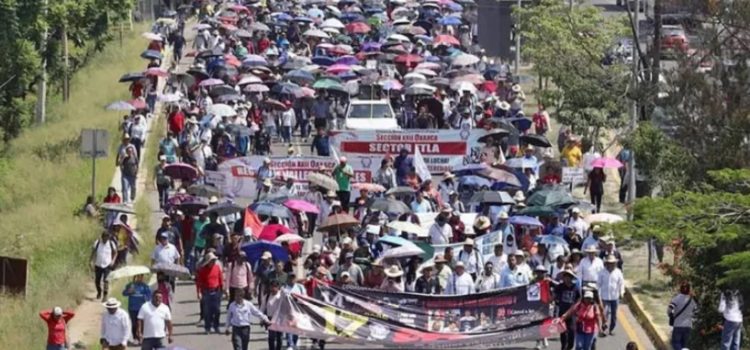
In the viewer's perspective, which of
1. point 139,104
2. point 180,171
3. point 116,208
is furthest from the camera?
point 139,104

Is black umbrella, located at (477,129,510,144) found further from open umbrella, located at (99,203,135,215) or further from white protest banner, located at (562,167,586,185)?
open umbrella, located at (99,203,135,215)

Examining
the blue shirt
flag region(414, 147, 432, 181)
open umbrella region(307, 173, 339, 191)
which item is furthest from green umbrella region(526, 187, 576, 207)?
the blue shirt

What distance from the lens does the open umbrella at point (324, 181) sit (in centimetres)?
3594

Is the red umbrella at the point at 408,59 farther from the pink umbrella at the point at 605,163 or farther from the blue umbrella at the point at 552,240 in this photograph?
the blue umbrella at the point at 552,240

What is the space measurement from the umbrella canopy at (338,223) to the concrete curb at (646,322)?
178 inches

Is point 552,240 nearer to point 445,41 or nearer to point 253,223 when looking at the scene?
point 253,223

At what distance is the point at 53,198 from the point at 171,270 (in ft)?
51.1

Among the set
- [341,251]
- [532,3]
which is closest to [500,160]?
[341,251]

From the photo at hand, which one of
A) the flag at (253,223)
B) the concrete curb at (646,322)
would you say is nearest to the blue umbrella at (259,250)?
the flag at (253,223)

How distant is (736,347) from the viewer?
83.9 ft

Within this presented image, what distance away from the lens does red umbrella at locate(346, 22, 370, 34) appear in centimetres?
6381

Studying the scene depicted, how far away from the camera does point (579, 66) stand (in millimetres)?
43156

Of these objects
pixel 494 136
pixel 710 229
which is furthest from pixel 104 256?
pixel 494 136

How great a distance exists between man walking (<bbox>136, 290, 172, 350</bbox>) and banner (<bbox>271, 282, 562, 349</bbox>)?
195 cm
